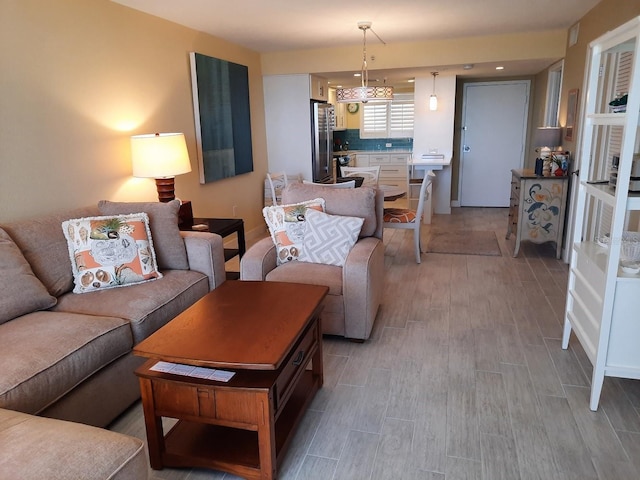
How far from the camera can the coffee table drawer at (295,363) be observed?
1.80 meters

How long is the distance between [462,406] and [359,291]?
2.88 feet

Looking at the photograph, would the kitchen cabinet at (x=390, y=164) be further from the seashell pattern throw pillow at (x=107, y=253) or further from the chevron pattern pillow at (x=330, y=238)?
the seashell pattern throw pillow at (x=107, y=253)

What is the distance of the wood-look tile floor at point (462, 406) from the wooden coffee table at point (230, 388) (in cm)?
11

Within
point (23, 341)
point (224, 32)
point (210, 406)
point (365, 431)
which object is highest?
point (224, 32)

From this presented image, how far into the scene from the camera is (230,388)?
1.64m

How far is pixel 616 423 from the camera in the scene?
2.04 metres

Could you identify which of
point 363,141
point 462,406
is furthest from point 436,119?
point 462,406

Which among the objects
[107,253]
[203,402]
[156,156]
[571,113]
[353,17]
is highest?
[353,17]

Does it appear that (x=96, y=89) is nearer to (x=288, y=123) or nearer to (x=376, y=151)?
(x=288, y=123)

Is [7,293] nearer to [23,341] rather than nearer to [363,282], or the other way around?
[23,341]

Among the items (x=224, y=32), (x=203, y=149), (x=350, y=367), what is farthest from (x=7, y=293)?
(x=224, y=32)

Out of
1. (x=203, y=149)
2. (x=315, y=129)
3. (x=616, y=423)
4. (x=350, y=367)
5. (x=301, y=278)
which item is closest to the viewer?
(x=616, y=423)

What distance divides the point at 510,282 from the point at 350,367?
201cm

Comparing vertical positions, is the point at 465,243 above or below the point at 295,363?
Result: below
